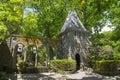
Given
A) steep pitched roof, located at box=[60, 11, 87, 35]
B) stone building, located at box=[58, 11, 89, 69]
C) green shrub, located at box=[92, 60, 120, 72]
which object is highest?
steep pitched roof, located at box=[60, 11, 87, 35]

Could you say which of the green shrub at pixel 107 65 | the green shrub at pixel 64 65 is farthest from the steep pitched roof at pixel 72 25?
the green shrub at pixel 107 65

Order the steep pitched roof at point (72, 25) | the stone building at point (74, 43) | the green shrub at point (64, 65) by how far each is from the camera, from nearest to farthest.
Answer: the green shrub at point (64, 65)
the stone building at point (74, 43)
the steep pitched roof at point (72, 25)

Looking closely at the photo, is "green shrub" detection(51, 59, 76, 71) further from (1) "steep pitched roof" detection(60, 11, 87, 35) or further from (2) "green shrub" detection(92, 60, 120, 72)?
(1) "steep pitched roof" detection(60, 11, 87, 35)

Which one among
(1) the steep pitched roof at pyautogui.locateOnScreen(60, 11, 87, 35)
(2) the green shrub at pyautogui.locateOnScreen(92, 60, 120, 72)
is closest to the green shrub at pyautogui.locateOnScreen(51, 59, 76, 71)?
(2) the green shrub at pyautogui.locateOnScreen(92, 60, 120, 72)

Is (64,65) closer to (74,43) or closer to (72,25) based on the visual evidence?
(74,43)

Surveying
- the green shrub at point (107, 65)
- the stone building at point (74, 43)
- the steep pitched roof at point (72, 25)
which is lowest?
the green shrub at point (107, 65)

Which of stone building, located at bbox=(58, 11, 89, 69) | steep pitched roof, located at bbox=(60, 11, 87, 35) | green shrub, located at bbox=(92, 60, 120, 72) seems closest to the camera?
green shrub, located at bbox=(92, 60, 120, 72)

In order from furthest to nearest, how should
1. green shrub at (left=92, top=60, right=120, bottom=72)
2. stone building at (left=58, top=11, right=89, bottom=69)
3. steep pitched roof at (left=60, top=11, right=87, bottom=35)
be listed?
steep pitched roof at (left=60, top=11, right=87, bottom=35), stone building at (left=58, top=11, right=89, bottom=69), green shrub at (left=92, top=60, right=120, bottom=72)

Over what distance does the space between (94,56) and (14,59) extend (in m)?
12.1

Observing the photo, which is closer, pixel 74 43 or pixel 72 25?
pixel 74 43

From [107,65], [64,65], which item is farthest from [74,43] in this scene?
[107,65]

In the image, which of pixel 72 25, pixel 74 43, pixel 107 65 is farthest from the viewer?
pixel 72 25

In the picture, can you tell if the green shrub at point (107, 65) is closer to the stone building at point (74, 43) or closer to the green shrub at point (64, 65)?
the stone building at point (74, 43)

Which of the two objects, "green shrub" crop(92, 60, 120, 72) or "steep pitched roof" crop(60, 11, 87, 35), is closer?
"green shrub" crop(92, 60, 120, 72)
